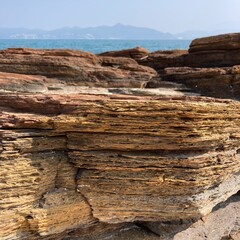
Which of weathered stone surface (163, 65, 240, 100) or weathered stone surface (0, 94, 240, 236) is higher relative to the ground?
weathered stone surface (163, 65, 240, 100)

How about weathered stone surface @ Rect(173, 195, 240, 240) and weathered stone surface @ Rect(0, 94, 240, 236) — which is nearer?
weathered stone surface @ Rect(0, 94, 240, 236)

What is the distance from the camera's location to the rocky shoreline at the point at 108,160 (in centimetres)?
959

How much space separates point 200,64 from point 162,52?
105 inches

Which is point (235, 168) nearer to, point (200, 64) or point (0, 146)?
point (200, 64)

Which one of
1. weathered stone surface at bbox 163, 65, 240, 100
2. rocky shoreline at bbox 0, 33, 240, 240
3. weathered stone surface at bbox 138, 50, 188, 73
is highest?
weathered stone surface at bbox 138, 50, 188, 73

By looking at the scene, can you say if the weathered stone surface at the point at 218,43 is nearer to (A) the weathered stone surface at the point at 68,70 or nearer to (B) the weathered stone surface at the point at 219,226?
(A) the weathered stone surface at the point at 68,70

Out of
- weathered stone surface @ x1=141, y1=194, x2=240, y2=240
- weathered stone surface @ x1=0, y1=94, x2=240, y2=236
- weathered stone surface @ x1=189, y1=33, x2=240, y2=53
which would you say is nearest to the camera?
weathered stone surface @ x1=0, y1=94, x2=240, y2=236

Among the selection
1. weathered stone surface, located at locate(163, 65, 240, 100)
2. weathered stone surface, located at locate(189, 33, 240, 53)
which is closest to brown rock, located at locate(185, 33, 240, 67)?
weathered stone surface, located at locate(189, 33, 240, 53)

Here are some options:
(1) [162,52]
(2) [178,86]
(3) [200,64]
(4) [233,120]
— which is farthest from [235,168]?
(1) [162,52]

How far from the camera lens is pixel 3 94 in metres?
10.4

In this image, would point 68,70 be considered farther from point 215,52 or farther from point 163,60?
point 215,52

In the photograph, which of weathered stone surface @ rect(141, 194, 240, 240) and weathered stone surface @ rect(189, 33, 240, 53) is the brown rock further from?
weathered stone surface @ rect(141, 194, 240, 240)

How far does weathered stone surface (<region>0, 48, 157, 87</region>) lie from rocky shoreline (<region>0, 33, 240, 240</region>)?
1.96 ft

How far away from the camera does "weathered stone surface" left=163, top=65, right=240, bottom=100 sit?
1269 cm
